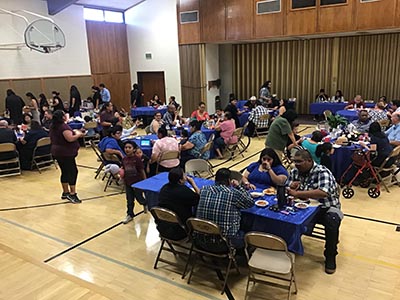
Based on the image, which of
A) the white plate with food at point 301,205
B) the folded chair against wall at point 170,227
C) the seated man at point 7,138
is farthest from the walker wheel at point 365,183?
the seated man at point 7,138

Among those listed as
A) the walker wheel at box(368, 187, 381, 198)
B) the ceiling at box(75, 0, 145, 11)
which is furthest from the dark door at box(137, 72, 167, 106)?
the walker wheel at box(368, 187, 381, 198)

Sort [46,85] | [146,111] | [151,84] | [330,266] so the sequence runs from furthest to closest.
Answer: [151,84] → [46,85] → [146,111] → [330,266]

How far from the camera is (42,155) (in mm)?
8648

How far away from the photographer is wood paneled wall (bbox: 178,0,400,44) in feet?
34.9

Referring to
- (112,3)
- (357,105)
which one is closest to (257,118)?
(357,105)

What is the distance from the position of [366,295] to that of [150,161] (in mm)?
4119

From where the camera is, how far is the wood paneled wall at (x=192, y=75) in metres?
14.4

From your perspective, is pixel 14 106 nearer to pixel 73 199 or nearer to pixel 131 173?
pixel 73 199

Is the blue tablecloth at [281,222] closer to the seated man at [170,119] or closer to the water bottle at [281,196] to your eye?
the water bottle at [281,196]

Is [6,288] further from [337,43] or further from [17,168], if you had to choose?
[337,43]

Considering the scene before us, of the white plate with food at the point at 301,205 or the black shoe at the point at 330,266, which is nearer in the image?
the white plate with food at the point at 301,205

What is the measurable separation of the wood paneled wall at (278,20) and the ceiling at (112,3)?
2.83m

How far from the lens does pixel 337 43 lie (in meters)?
13.5

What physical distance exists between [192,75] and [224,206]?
11.6 meters
